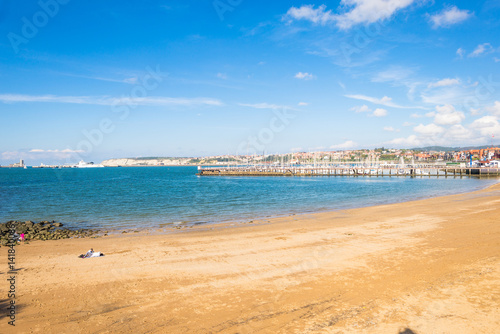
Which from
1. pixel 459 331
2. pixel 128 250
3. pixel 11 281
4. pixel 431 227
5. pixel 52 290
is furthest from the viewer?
pixel 431 227

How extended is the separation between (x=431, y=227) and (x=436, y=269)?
7.83 metres

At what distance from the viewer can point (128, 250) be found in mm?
12617

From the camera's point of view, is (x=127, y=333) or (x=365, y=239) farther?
(x=365, y=239)

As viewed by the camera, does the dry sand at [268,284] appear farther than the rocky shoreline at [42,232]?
No

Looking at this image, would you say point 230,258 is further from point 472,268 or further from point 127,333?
point 472,268

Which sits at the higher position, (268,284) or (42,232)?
(268,284)

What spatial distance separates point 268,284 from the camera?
27.4 feet

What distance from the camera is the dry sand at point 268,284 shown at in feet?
20.5

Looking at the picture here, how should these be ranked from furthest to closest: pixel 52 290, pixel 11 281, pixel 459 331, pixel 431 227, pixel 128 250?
pixel 431 227, pixel 128 250, pixel 11 281, pixel 52 290, pixel 459 331

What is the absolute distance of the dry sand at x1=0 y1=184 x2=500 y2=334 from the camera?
6238 mm

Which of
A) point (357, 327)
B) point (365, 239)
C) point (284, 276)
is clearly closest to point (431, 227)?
point (365, 239)

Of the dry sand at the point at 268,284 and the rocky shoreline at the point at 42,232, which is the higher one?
the dry sand at the point at 268,284

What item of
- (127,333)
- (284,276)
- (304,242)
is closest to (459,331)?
(284,276)

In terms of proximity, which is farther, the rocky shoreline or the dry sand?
the rocky shoreline
